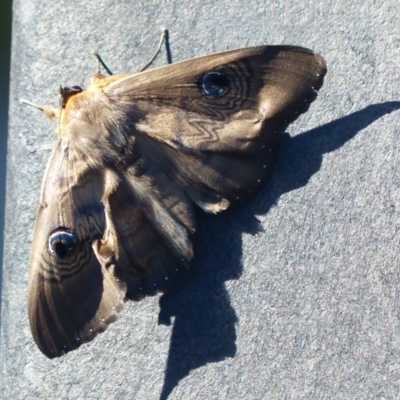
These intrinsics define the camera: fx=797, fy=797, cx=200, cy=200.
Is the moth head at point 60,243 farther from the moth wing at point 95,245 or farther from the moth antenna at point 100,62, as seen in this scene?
the moth antenna at point 100,62

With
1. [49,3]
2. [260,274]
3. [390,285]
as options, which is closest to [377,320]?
[390,285]

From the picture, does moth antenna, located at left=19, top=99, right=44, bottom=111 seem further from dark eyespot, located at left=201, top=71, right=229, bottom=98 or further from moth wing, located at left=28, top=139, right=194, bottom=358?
dark eyespot, located at left=201, top=71, right=229, bottom=98

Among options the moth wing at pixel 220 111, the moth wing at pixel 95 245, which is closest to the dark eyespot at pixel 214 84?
the moth wing at pixel 220 111

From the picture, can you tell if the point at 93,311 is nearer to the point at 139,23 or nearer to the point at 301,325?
the point at 301,325

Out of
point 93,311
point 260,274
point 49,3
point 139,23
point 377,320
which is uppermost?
point 49,3

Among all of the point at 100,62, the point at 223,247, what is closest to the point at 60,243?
the point at 223,247

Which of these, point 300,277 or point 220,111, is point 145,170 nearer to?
point 220,111
